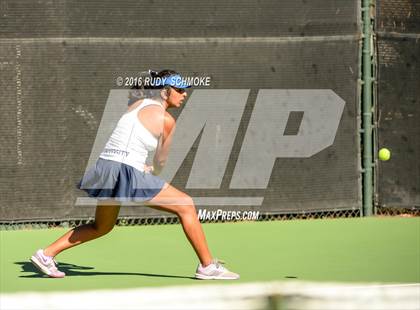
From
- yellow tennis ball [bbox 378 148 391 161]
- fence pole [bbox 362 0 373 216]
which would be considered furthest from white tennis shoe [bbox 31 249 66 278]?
yellow tennis ball [bbox 378 148 391 161]

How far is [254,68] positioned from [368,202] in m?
1.98

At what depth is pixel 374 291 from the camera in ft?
11.7

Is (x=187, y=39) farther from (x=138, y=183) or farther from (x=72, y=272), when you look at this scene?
(x=138, y=183)

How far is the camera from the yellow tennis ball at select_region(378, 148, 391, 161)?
11312mm

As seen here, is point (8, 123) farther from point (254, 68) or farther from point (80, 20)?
point (254, 68)

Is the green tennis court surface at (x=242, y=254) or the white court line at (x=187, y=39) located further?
the white court line at (x=187, y=39)

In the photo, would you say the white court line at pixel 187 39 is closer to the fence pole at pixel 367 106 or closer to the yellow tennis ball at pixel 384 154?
the fence pole at pixel 367 106

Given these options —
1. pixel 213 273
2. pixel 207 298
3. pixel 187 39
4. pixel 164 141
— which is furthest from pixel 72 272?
pixel 207 298

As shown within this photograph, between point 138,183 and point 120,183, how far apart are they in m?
0.14

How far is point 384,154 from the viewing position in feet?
37.1

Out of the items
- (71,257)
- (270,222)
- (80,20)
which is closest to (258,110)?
(270,222)

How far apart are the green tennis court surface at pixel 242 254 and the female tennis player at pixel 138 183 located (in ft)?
0.71

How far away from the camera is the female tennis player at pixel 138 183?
7297 millimetres

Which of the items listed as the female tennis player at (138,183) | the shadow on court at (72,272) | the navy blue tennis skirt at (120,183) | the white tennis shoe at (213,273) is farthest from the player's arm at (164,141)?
the shadow on court at (72,272)
